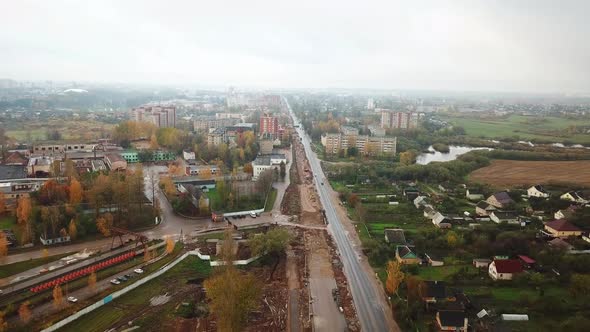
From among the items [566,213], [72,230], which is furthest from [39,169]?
[566,213]

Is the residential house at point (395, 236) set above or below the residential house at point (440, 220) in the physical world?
below

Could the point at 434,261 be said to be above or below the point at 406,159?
below

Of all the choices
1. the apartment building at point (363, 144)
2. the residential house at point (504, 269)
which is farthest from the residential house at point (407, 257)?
the apartment building at point (363, 144)

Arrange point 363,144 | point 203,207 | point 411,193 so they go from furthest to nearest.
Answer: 1. point 363,144
2. point 411,193
3. point 203,207

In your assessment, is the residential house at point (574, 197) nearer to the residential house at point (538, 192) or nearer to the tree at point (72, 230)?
the residential house at point (538, 192)

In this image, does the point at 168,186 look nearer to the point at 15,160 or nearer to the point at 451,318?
the point at 15,160

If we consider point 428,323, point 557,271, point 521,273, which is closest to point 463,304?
point 428,323

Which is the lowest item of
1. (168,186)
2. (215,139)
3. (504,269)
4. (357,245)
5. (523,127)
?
(357,245)
